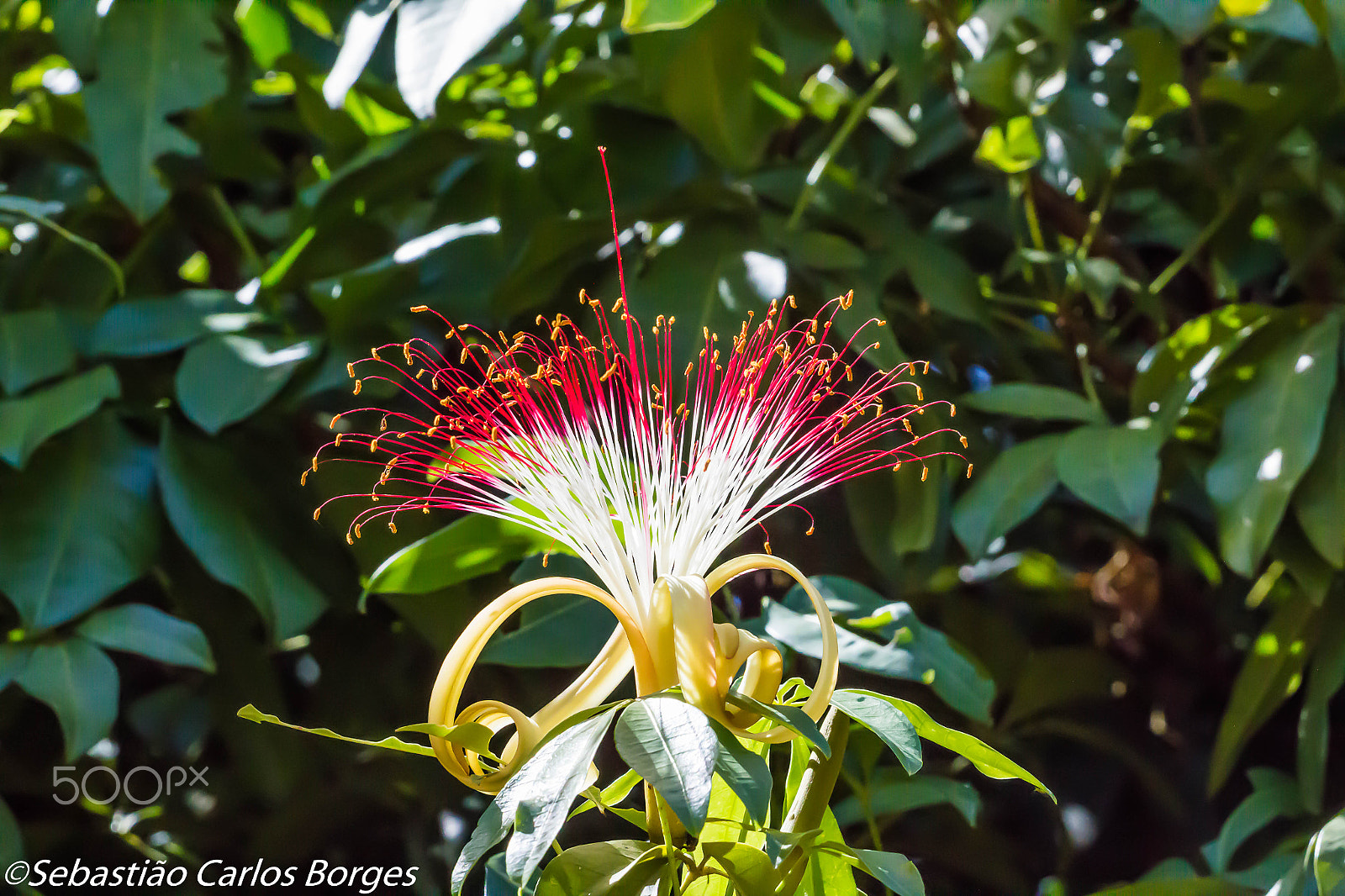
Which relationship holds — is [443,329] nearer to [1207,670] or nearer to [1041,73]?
[1041,73]

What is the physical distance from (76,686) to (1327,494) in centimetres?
80

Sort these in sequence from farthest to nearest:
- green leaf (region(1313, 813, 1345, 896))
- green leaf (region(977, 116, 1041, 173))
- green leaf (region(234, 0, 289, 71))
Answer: green leaf (region(234, 0, 289, 71)) < green leaf (region(977, 116, 1041, 173)) < green leaf (region(1313, 813, 1345, 896))

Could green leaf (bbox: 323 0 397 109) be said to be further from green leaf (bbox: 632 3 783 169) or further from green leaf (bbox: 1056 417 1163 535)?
green leaf (bbox: 1056 417 1163 535)

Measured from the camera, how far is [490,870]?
45cm

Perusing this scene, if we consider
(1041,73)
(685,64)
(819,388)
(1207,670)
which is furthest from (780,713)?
(1207,670)

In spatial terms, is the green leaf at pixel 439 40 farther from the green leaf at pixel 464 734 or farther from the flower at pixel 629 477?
the green leaf at pixel 464 734

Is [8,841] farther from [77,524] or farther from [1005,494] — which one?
[1005,494]

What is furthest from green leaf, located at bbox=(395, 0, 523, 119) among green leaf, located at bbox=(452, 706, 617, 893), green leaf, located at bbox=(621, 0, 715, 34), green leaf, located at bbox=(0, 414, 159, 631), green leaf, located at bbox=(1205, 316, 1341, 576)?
green leaf, located at bbox=(1205, 316, 1341, 576)

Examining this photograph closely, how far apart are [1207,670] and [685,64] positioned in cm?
74

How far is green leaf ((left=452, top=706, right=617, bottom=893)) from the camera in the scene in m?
0.31

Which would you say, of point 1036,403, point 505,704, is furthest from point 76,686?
point 1036,403

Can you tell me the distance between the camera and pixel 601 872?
1.24 feet

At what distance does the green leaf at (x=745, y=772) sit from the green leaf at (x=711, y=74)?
54 centimetres

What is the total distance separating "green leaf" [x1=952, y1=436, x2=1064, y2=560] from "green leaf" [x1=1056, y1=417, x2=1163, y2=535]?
19 mm
